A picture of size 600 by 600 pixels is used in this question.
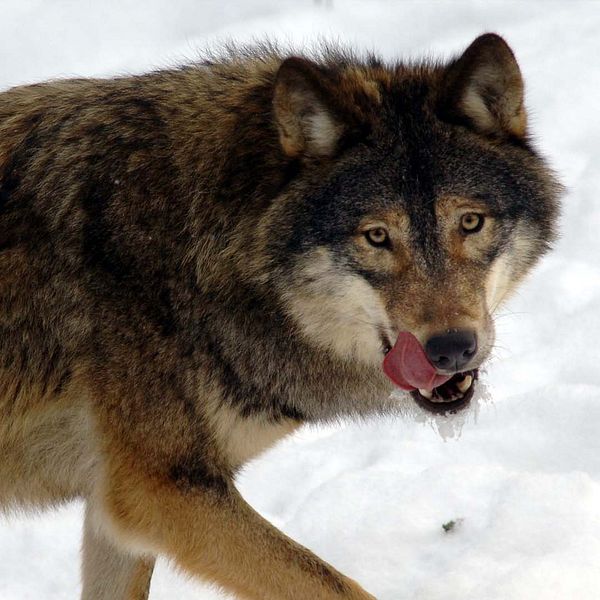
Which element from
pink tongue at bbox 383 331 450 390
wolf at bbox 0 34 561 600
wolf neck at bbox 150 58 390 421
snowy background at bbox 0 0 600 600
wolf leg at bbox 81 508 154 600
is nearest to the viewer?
pink tongue at bbox 383 331 450 390

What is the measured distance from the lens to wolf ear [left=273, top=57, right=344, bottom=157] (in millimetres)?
3713

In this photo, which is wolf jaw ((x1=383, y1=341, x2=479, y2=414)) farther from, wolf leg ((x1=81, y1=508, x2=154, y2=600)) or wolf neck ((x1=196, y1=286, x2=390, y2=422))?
wolf leg ((x1=81, y1=508, x2=154, y2=600))

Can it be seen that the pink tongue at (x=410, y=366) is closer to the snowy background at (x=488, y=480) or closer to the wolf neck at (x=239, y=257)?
the snowy background at (x=488, y=480)

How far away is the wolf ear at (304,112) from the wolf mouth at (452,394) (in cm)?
81

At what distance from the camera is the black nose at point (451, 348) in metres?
3.54

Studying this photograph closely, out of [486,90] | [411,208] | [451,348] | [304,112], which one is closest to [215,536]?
[451,348]

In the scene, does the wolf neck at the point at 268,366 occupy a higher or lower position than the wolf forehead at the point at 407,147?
lower

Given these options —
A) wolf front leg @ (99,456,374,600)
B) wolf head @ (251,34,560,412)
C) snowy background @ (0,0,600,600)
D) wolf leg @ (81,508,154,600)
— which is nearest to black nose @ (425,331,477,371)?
wolf head @ (251,34,560,412)

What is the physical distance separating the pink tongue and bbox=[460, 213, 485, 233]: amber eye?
1.23 feet

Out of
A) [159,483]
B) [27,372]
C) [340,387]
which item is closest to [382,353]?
[340,387]

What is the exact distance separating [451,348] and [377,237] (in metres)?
0.43

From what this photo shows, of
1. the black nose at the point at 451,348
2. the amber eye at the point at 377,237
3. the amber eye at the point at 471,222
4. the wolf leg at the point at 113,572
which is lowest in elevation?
the wolf leg at the point at 113,572

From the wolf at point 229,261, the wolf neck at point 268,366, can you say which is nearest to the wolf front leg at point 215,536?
the wolf at point 229,261

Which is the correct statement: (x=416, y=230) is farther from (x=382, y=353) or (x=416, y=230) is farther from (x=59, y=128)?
(x=59, y=128)
